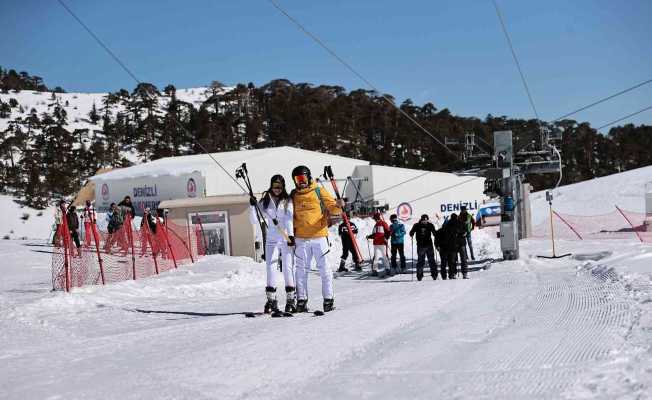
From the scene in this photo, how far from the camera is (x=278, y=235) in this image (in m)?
8.43

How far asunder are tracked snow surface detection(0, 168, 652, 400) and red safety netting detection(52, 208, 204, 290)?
150 centimetres

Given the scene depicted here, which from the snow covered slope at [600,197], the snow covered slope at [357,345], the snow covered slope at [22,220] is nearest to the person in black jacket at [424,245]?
the snow covered slope at [357,345]

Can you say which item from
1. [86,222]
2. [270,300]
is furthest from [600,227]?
[270,300]

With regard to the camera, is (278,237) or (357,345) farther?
(278,237)

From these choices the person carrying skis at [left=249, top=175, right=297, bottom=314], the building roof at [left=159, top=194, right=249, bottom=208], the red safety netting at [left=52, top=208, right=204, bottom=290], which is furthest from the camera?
the building roof at [left=159, top=194, right=249, bottom=208]

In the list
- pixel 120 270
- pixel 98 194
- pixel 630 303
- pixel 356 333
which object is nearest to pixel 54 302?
→ pixel 120 270

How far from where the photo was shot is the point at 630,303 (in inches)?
274

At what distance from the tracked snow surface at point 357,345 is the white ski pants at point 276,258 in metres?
0.64

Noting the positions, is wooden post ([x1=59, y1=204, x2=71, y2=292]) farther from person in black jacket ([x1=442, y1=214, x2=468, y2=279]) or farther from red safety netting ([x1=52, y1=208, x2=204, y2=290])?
person in black jacket ([x1=442, y1=214, x2=468, y2=279])

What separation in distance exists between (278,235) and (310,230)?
43 centimetres

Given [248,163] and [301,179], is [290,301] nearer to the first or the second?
[301,179]

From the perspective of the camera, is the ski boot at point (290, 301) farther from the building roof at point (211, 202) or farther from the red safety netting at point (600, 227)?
the red safety netting at point (600, 227)

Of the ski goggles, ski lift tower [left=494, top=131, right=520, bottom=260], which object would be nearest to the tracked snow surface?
the ski goggles

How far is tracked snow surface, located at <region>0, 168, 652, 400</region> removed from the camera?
4.18m
